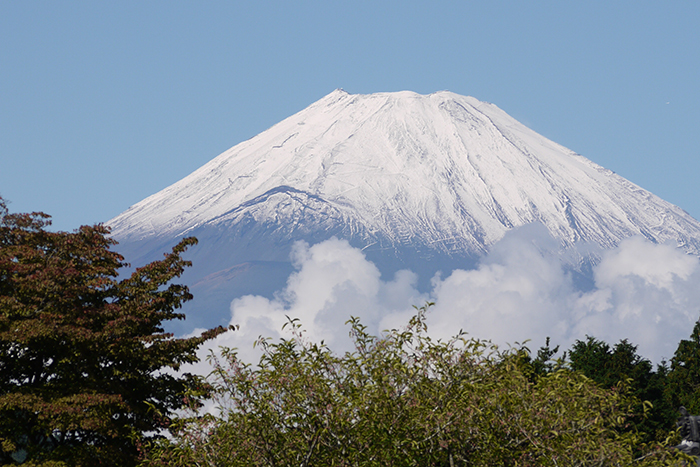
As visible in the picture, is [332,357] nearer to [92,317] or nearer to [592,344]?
[92,317]

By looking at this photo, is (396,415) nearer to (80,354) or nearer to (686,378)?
(80,354)

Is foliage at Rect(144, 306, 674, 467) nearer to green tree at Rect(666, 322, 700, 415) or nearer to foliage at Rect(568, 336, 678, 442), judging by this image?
foliage at Rect(568, 336, 678, 442)

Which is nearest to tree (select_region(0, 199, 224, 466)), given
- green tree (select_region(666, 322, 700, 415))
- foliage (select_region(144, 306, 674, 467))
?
foliage (select_region(144, 306, 674, 467))

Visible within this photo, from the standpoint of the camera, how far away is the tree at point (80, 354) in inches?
698

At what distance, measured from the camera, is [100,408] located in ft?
57.9

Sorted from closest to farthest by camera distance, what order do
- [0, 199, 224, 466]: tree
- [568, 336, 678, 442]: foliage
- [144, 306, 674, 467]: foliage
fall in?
[144, 306, 674, 467]: foliage < [0, 199, 224, 466]: tree < [568, 336, 678, 442]: foliage

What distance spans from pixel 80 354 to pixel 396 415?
33.2 ft

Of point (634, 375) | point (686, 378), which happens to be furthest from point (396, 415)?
point (686, 378)

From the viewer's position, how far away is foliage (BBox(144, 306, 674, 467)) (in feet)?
37.8

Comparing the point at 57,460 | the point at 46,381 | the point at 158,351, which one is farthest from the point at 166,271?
the point at 57,460

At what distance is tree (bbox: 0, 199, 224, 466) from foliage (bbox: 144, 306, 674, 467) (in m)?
4.62

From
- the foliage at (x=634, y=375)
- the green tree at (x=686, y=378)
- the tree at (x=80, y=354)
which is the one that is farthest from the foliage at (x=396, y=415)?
the green tree at (x=686, y=378)

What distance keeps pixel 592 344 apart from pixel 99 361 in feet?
129

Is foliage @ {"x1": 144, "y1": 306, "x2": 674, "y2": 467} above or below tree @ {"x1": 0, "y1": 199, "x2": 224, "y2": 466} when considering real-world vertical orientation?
below
